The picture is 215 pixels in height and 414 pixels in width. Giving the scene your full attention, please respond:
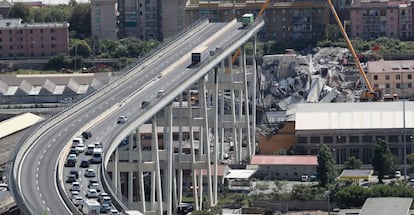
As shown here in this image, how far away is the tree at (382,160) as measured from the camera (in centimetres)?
4219

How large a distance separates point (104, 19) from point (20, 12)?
3.71 m

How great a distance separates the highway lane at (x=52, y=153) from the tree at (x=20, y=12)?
21.9 meters

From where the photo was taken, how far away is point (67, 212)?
3081 cm

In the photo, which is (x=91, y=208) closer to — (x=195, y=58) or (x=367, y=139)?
(x=195, y=58)

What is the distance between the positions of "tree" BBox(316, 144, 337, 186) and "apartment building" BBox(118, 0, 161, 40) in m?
22.2

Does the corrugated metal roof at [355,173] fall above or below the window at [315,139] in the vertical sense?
below

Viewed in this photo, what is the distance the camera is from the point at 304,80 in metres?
53.3

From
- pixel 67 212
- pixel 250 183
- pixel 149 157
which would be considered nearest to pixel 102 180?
pixel 67 212

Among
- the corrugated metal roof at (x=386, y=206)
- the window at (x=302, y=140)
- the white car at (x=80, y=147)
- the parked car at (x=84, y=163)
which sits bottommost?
the corrugated metal roof at (x=386, y=206)

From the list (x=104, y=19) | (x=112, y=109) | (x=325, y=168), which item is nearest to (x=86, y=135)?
(x=112, y=109)

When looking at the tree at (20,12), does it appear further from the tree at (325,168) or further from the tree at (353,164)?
the tree at (325,168)

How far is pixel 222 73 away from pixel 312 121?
2325 millimetres

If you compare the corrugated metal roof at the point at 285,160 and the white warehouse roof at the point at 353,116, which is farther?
the white warehouse roof at the point at 353,116

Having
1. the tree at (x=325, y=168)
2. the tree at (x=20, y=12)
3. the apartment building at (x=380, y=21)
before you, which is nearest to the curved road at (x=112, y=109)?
the tree at (x=325, y=168)
